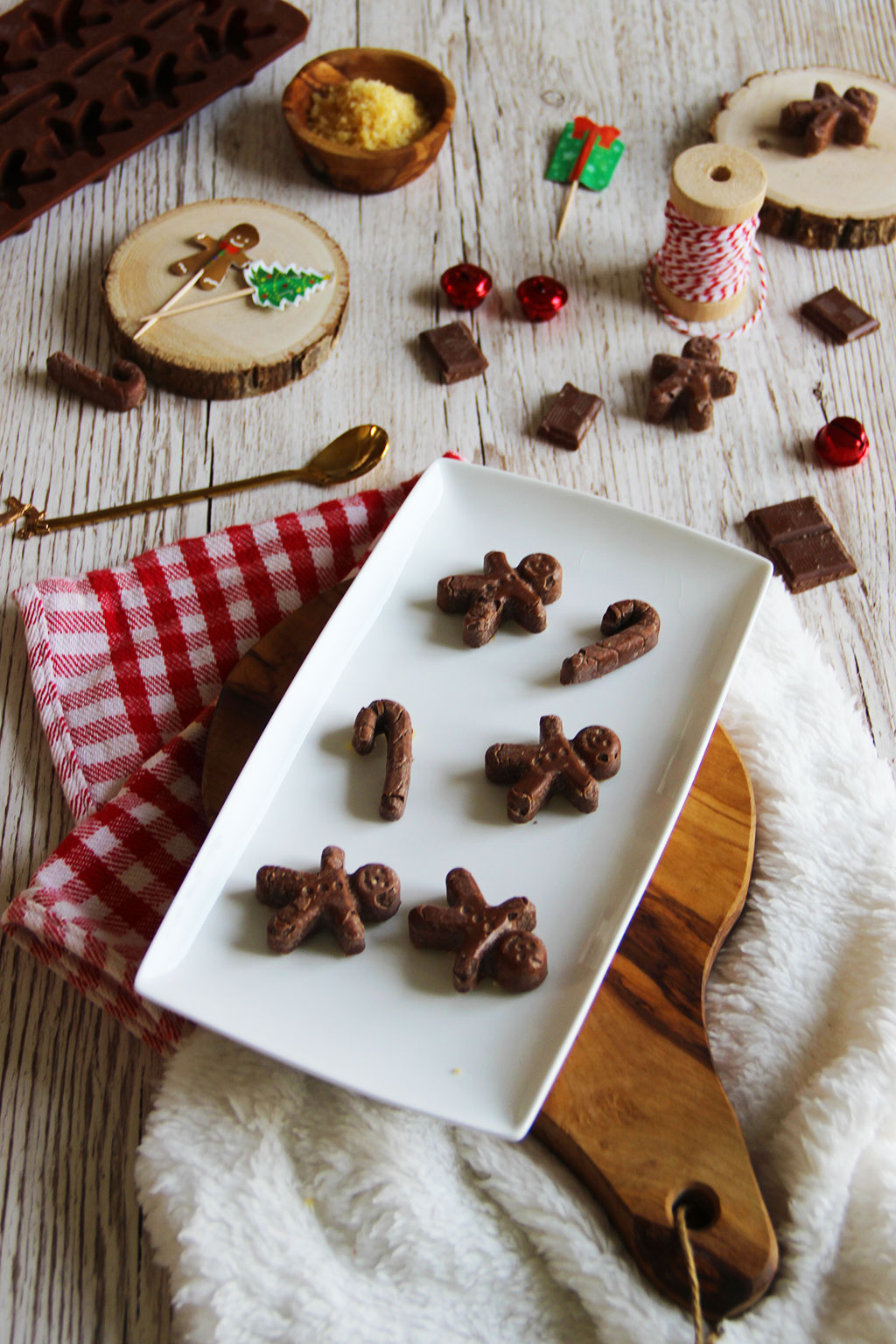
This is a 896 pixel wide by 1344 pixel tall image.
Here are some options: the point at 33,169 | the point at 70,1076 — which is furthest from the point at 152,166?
the point at 70,1076

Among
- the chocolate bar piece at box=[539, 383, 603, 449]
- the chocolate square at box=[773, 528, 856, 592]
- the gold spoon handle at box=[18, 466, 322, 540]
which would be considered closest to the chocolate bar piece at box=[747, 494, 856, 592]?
the chocolate square at box=[773, 528, 856, 592]

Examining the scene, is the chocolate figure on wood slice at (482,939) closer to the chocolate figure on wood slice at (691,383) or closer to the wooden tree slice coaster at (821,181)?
the chocolate figure on wood slice at (691,383)

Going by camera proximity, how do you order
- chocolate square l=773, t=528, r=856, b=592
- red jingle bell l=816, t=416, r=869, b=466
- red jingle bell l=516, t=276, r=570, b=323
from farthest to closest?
red jingle bell l=516, t=276, r=570, b=323, red jingle bell l=816, t=416, r=869, b=466, chocolate square l=773, t=528, r=856, b=592

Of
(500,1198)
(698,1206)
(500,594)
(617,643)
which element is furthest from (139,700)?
(698,1206)

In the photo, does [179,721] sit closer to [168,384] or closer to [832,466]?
[168,384]

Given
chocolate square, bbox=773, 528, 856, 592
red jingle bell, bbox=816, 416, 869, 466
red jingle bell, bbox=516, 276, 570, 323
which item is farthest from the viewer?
red jingle bell, bbox=516, 276, 570, 323

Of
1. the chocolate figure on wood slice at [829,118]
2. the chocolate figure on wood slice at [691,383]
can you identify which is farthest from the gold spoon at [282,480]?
the chocolate figure on wood slice at [829,118]

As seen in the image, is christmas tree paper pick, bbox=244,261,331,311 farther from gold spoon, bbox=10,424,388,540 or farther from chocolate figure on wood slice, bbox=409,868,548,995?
chocolate figure on wood slice, bbox=409,868,548,995
